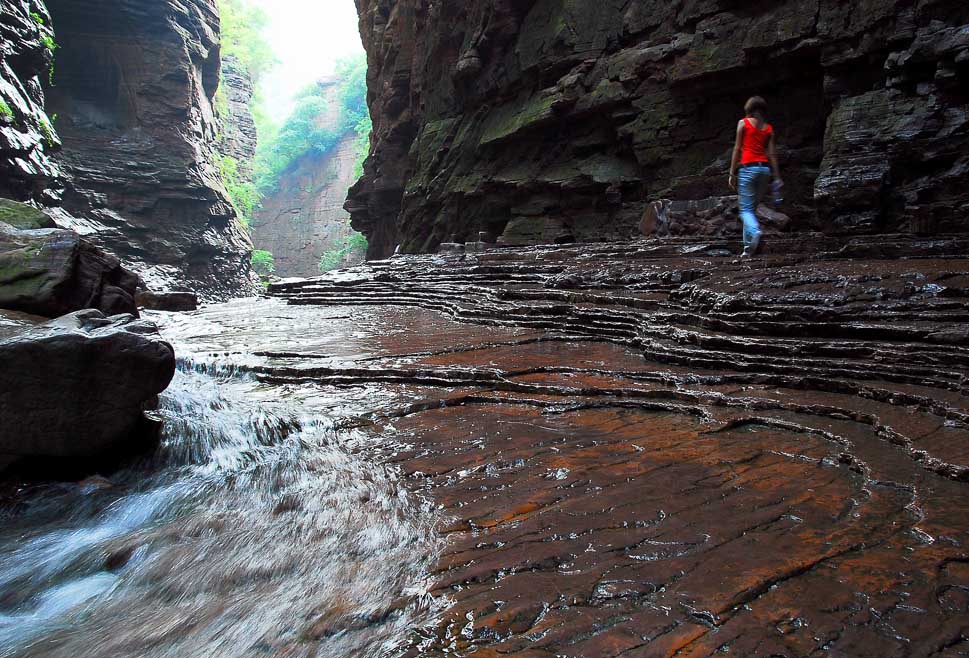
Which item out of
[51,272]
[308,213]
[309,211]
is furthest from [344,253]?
[51,272]

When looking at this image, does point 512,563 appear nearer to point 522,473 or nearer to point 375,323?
point 522,473

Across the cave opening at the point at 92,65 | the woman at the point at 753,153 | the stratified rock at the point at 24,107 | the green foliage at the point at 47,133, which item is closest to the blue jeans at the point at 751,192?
the woman at the point at 753,153

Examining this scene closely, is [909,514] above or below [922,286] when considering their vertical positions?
below

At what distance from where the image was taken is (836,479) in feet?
9.59

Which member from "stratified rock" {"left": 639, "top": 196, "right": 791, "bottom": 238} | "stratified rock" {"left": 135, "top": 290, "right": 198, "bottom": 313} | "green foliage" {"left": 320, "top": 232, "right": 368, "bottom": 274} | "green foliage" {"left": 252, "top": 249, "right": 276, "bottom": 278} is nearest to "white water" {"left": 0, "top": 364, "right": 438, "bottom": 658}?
"stratified rock" {"left": 639, "top": 196, "right": 791, "bottom": 238}

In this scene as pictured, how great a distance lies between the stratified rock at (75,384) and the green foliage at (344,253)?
46.1 metres

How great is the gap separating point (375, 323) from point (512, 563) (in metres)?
6.98

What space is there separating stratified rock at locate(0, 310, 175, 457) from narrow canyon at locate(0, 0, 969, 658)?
0.05 feet

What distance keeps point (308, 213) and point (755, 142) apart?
59.0 metres

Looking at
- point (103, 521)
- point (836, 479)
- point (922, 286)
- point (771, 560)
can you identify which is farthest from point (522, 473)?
point (922, 286)

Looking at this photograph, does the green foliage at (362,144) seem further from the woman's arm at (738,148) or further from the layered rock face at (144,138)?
the woman's arm at (738,148)

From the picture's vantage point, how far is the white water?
7.13 ft

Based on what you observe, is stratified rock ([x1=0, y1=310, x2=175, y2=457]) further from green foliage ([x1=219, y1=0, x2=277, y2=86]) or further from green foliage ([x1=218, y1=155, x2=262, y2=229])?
green foliage ([x1=219, y1=0, x2=277, y2=86])

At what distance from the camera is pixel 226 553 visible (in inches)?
110
